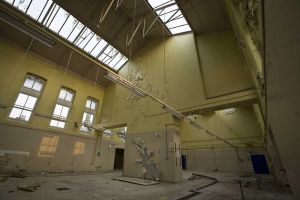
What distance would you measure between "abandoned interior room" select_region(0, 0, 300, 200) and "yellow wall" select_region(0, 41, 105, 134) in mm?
76

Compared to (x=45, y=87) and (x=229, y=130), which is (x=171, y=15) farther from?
(x=229, y=130)

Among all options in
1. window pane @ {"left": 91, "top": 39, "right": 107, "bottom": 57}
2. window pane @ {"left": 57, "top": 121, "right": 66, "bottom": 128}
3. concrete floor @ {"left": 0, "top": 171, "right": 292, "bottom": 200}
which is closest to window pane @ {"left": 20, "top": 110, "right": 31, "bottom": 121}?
window pane @ {"left": 57, "top": 121, "right": 66, "bottom": 128}

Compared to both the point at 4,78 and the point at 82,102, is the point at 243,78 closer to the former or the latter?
the point at 82,102

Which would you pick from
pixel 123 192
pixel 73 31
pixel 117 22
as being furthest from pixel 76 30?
pixel 123 192

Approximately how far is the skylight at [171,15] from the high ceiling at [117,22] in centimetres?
42

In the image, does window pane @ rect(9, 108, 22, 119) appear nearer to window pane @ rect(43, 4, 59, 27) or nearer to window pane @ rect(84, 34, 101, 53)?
window pane @ rect(43, 4, 59, 27)

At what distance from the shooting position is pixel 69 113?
1370cm

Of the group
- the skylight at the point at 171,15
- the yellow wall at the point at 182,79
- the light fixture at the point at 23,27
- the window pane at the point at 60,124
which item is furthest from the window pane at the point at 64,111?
the skylight at the point at 171,15

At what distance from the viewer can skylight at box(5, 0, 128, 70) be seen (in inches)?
391

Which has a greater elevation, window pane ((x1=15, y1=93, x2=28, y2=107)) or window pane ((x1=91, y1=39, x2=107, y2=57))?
window pane ((x1=91, y1=39, x2=107, y2=57))

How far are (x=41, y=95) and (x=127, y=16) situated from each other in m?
9.85

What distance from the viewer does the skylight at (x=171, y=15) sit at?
10.2 metres

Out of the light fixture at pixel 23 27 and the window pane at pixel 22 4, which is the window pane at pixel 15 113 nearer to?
the window pane at pixel 22 4

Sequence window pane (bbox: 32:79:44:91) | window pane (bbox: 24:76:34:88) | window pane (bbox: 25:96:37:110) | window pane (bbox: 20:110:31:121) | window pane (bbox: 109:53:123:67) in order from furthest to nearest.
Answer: window pane (bbox: 109:53:123:67)
window pane (bbox: 32:79:44:91)
window pane (bbox: 24:76:34:88)
window pane (bbox: 25:96:37:110)
window pane (bbox: 20:110:31:121)
